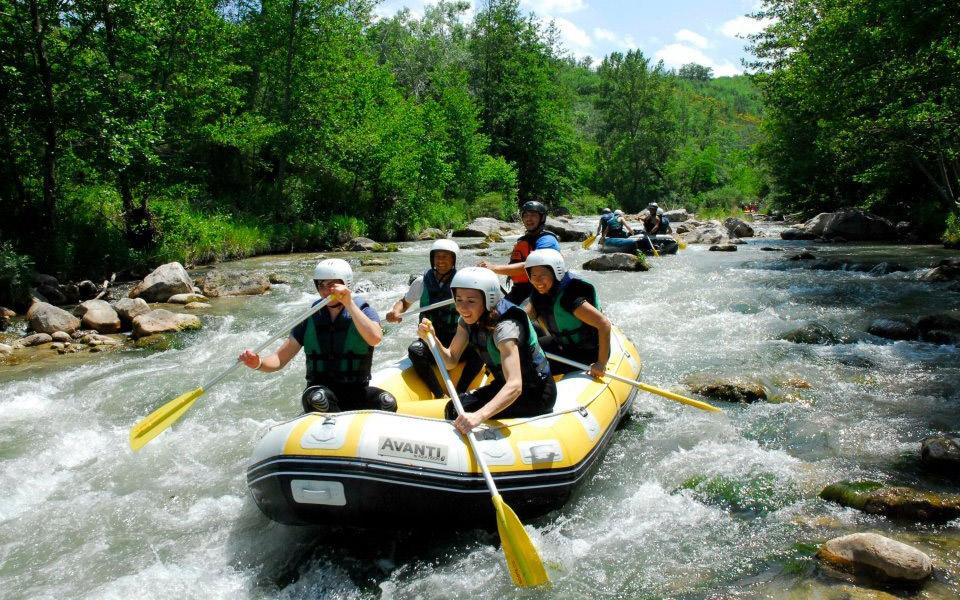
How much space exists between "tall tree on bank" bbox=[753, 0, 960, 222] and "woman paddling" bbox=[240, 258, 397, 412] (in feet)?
29.6

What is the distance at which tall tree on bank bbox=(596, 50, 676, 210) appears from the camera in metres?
42.1

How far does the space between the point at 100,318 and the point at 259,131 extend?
9.87 m

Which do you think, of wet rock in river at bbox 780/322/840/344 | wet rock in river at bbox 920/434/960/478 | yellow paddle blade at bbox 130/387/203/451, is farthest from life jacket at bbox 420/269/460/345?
wet rock in river at bbox 780/322/840/344

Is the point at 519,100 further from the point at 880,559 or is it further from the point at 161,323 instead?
the point at 880,559

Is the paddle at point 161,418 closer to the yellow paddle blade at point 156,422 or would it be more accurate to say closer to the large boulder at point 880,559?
the yellow paddle blade at point 156,422

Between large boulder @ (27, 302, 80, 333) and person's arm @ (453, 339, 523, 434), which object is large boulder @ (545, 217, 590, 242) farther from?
person's arm @ (453, 339, 523, 434)

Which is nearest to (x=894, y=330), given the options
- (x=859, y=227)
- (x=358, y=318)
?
(x=358, y=318)

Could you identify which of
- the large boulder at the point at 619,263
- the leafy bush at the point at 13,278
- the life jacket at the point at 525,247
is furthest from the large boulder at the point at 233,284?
the large boulder at the point at 619,263

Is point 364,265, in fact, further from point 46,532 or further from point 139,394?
point 46,532

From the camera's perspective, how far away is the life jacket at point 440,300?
5.43 m

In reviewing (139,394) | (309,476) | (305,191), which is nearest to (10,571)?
(309,476)

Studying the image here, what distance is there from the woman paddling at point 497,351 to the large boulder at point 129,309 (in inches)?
262

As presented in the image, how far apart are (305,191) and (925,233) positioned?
17616 millimetres

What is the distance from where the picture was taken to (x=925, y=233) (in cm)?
1753
